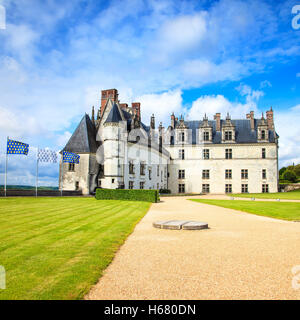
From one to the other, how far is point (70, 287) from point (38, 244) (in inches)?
117

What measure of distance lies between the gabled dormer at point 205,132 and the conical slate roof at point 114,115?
17706mm

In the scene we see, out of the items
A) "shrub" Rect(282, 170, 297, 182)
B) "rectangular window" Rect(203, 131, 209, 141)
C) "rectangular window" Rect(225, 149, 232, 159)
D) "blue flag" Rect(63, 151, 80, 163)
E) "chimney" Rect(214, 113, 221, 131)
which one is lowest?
"shrub" Rect(282, 170, 297, 182)

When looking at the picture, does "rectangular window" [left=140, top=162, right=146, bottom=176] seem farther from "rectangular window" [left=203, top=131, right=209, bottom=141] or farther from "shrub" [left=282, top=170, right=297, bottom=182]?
"shrub" [left=282, top=170, right=297, bottom=182]

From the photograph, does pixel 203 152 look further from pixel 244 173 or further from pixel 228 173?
pixel 244 173

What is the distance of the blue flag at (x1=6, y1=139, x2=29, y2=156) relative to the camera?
23.1 m

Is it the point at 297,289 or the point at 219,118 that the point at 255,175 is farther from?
the point at 297,289

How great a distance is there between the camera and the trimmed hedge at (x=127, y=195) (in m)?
24.5

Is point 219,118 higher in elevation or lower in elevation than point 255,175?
higher

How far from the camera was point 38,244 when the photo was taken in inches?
262

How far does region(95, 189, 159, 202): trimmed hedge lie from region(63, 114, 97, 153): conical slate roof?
842cm

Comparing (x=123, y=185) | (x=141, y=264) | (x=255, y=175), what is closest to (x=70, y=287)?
(x=141, y=264)

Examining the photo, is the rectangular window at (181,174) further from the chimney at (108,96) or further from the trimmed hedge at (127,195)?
the trimmed hedge at (127,195)

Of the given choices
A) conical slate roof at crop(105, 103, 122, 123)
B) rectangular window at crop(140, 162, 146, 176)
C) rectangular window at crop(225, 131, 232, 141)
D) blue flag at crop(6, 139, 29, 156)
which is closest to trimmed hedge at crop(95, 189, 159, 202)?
blue flag at crop(6, 139, 29, 156)

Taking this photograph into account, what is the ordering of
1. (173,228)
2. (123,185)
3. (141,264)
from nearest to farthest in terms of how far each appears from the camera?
(141,264), (173,228), (123,185)
